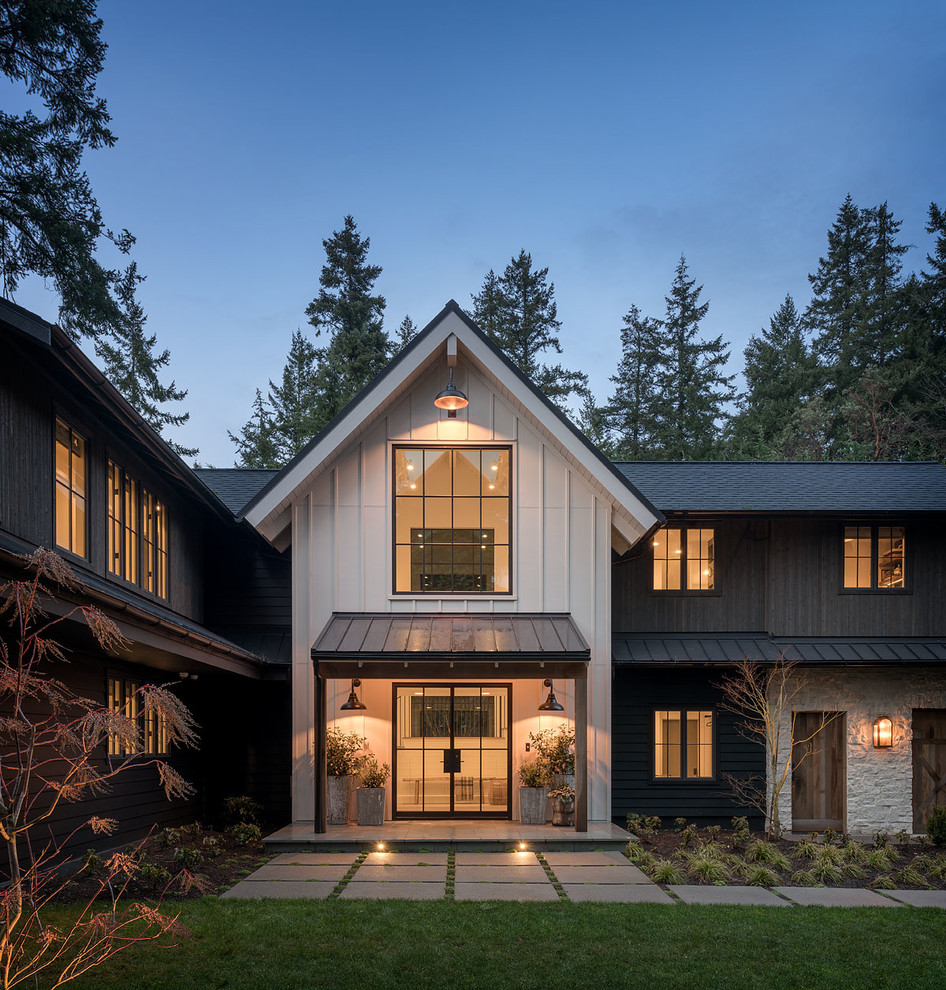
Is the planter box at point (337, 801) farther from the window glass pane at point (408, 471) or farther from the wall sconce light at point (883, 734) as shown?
the wall sconce light at point (883, 734)

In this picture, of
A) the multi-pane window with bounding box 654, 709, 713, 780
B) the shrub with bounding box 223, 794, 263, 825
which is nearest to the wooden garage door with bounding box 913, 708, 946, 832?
the multi-pane window with bounding box 654, 709, 713, 780

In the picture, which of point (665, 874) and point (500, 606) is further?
point (500, 606)

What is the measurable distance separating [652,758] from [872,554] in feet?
15.5

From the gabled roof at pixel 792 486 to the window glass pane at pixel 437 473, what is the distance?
327 centimetres

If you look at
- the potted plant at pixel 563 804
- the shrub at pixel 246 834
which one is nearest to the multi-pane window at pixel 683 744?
the potted plant at pixel 563 804

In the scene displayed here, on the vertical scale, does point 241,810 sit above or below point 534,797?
below

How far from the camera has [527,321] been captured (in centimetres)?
3189

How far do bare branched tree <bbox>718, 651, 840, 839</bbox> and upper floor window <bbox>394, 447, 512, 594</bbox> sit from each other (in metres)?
3.90

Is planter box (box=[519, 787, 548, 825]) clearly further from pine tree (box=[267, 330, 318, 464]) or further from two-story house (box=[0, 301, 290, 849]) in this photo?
pine tree (box=[267, 330, 318, 464])

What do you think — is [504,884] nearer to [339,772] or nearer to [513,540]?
[339,772]

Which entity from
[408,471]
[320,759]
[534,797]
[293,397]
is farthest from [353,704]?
[293,397]

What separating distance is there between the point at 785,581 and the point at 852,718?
228 cm

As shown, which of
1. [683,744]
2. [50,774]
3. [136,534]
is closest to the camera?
[50,774]

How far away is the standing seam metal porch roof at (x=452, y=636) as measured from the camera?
9695 mm
